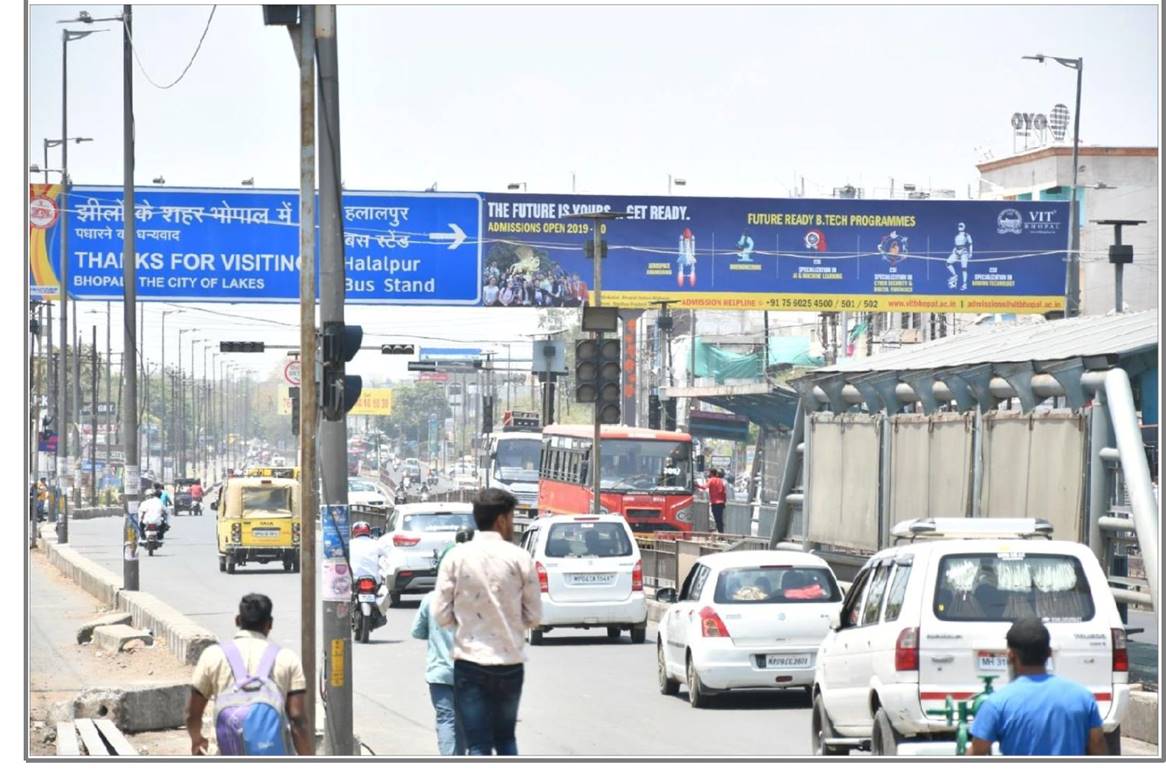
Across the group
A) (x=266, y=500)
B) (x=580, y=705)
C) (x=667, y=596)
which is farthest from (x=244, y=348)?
(x=580, y=705)

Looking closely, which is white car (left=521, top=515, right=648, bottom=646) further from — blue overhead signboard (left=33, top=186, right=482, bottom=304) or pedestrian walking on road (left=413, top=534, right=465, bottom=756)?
pedestrian walking on road (left=413, top=534, right=465, bottom=756)

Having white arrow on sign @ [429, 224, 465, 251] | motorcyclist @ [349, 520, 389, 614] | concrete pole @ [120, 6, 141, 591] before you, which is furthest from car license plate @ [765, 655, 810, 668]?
white arrow on sign @ [429, 224, 465, 251]

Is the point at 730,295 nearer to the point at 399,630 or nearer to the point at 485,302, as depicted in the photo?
the point at 485,302

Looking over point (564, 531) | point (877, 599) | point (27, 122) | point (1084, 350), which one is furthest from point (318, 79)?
point (564, 531)

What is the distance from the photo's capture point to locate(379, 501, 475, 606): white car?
3117cm

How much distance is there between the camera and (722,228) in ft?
129

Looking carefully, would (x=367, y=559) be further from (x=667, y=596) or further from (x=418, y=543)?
(x=667, y=596)

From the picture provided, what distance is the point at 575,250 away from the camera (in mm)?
39094

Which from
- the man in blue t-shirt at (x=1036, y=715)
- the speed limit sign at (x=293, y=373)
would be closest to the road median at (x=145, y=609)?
the speed limit sign at (x=293, y=373)

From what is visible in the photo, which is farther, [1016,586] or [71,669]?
[71,669]

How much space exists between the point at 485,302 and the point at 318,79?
2298cm

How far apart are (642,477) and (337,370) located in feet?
96.2

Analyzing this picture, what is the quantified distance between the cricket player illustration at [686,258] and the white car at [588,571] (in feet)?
47.4

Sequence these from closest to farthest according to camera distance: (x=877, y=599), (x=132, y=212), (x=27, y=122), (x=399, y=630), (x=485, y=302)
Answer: (x=877, y=599)
(x=27, y=122)
(x=399, y=630)
(x=132, y=212)
(x=485, y=302)
